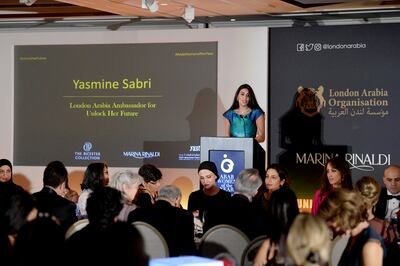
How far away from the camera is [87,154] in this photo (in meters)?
12.0

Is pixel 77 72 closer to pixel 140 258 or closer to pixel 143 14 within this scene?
pixel 143 14

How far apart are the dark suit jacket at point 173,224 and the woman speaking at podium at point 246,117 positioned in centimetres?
435

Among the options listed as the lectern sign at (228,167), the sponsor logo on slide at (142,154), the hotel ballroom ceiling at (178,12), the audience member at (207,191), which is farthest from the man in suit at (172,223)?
the sponsor logo on slide at (142,154)

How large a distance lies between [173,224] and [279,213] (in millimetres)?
1657

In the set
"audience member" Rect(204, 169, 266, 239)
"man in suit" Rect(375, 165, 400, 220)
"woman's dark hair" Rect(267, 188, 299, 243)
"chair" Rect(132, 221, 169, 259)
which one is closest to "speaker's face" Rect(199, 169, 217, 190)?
"audience member" Rect(204, 169, 266, 239)

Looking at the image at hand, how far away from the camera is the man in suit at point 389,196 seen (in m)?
9.32

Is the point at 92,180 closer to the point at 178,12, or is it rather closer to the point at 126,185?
the point at 126,185

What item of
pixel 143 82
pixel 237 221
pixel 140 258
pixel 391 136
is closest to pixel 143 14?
pixel 143 82

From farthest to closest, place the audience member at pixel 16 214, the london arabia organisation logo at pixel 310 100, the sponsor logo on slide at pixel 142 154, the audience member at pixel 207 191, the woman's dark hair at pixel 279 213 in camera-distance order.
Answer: the sponsor logo on slide at pixel 142 154 → the london arabia organisation logo at pixel 310 100 → the audience member at pixel 207 191 → the woman's dark hair at pixel 279 213 → the audience member at pixel 16 214

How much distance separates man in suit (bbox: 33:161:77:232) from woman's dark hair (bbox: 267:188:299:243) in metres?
2.09

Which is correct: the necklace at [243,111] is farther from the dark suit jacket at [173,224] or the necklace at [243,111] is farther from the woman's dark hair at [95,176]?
the dark suit jacket at [173,224]

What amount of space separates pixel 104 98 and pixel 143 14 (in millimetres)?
1361

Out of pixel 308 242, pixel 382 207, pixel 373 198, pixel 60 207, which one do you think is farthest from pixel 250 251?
pixel 382 207

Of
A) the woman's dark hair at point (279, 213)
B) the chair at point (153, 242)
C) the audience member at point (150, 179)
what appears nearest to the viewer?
the woman's dark hair at point (279, 213)
